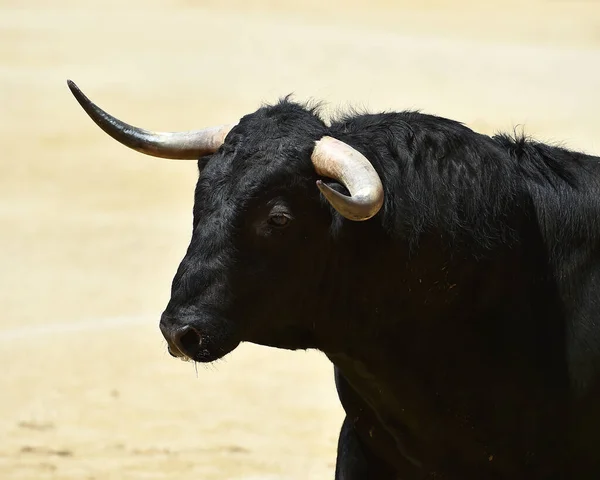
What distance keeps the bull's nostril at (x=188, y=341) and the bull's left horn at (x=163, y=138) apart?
0.91m

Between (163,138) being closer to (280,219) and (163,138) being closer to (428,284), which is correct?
(280,219)

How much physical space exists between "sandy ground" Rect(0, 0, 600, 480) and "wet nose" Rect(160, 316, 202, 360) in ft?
A: 13.8

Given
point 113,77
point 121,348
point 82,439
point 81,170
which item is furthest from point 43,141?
point 82,439

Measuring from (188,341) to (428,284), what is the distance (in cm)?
103

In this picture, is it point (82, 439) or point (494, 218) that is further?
point (82, 439)

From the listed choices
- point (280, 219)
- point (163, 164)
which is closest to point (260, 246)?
point (280, 219)

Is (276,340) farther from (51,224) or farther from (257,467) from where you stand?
(51,224)

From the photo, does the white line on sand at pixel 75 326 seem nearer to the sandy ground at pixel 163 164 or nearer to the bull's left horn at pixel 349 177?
the sandy ground at pixel 163 164

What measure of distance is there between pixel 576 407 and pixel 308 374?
6.97 m

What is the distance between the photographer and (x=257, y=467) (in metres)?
10.1

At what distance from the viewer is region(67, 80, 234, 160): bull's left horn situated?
628cm

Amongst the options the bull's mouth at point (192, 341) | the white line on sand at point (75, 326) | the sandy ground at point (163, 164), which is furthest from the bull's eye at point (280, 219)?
the white line on sand at point (75, 326)

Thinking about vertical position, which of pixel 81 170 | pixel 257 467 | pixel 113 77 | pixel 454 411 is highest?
pixel 113 77

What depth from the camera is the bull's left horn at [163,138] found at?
20.6ft
